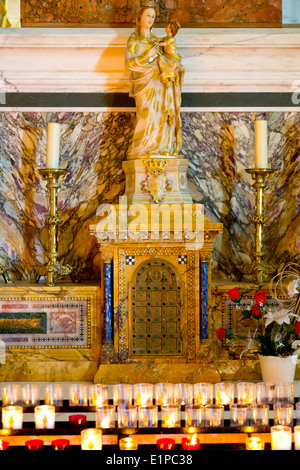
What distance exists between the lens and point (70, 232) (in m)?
7.05

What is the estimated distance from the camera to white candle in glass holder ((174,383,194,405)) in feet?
14.1

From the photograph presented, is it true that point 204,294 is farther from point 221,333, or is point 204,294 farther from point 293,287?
point 293,287

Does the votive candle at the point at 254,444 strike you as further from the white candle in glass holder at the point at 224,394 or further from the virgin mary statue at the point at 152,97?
the virgin mary statue at the point at 152,97

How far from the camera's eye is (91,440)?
3.60 meters

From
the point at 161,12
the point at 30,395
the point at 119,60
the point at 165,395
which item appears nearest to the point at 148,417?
the point at 165,395

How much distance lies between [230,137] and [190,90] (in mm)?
541

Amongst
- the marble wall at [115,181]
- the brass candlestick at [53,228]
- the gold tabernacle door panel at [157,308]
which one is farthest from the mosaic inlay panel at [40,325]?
the marble wall at [115,181]

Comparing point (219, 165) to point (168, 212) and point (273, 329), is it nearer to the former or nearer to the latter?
point (168, 212)

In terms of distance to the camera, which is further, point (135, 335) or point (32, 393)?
point (135, 335)

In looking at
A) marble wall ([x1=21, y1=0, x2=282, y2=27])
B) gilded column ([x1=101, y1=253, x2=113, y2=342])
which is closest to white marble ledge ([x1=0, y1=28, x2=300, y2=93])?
marble wall ([x1=21, y1=0, x2=282, y2=27])

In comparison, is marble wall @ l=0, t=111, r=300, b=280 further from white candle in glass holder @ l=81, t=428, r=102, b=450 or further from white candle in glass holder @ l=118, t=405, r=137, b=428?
white candle in glass holder @ l=81, t=428, r=102, b=450

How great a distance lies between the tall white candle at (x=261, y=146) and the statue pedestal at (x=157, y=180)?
565 mm

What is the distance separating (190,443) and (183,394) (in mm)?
776

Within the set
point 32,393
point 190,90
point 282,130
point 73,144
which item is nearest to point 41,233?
point 73,144
